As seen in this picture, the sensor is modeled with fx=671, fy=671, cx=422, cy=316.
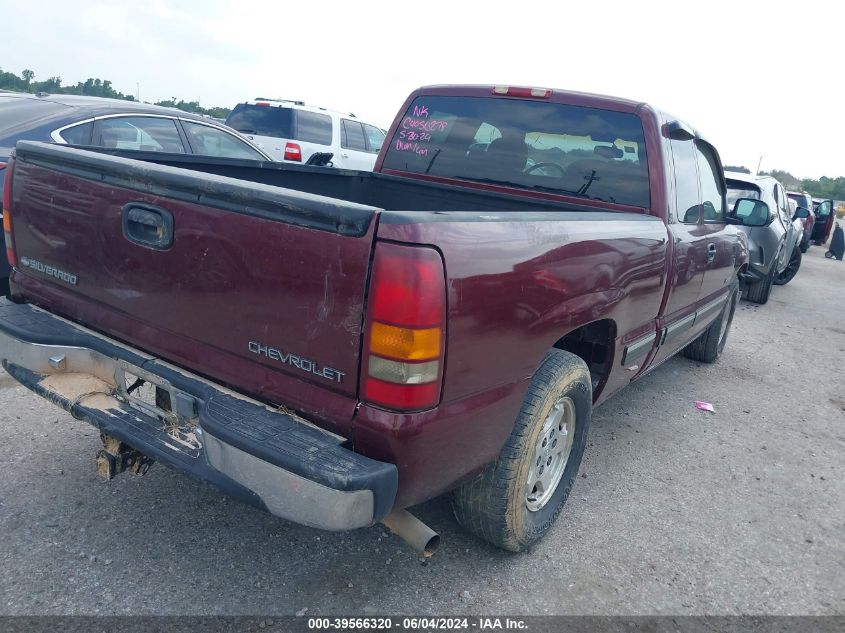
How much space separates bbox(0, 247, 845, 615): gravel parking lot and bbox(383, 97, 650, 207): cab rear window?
1.60 metres

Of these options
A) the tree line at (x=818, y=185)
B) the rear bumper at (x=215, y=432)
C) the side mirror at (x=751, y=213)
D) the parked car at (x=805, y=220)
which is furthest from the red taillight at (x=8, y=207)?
the tree line at (x=818, y=185)

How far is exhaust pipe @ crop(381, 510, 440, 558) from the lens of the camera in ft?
7.42

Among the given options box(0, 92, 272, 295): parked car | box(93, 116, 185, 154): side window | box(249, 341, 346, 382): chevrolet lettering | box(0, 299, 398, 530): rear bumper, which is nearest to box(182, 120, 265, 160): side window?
box(0, 92, 272, 295): parked car

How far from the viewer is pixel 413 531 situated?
228 centimetres

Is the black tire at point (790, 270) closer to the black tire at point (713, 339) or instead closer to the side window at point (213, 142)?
the black tire at point (713, 339)

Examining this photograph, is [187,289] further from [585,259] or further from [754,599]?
[754,599]

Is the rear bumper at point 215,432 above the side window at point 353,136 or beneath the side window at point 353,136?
beneath

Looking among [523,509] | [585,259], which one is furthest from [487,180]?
[523,509]

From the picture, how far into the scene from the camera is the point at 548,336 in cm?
250

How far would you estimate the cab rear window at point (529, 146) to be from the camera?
11.8 ft

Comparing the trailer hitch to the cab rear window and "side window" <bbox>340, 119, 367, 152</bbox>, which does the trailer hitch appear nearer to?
the cab rear window

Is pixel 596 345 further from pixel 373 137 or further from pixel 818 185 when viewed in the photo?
pixel 818 185

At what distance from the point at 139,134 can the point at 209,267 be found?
4.20 metres

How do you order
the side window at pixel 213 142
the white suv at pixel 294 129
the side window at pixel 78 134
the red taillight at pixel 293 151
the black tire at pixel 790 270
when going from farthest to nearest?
the black tire at pixel 790 270 < the white suv at pixel 294 129 < the red taillight at pixel 293 151 < the side window at pixel 213 142 < the side window at pixel 78 134
